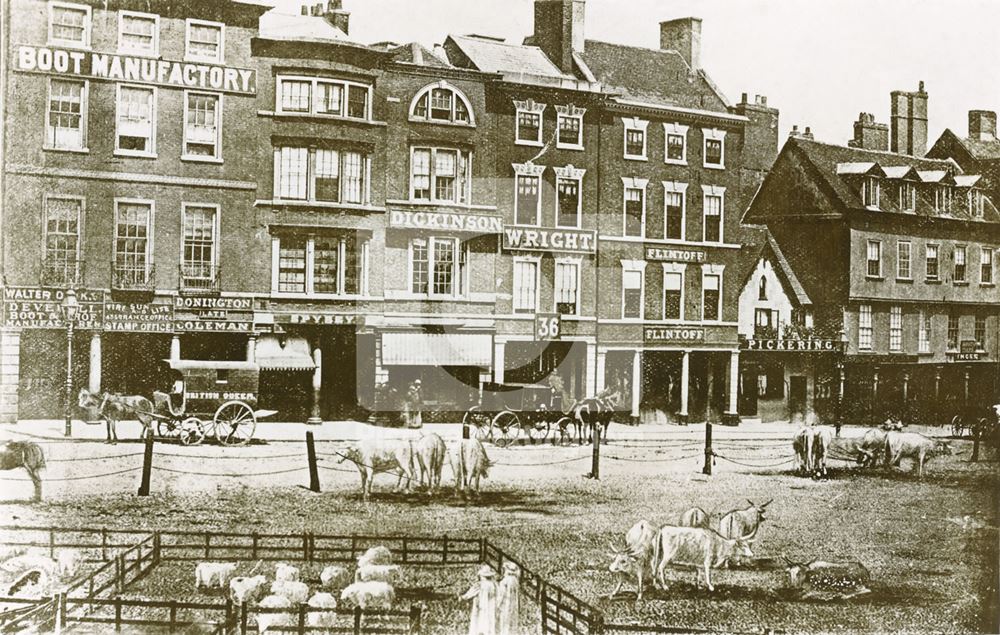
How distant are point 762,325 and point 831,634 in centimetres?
319

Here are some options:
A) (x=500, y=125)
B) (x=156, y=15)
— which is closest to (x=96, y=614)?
(x=156, y=15)

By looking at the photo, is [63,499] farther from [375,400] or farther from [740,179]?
[740,179]

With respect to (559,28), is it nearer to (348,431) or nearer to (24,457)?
(348,431)

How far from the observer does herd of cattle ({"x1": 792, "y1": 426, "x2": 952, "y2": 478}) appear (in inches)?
380

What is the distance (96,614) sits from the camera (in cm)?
752

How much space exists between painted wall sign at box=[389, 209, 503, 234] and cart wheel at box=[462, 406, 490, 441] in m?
1.78

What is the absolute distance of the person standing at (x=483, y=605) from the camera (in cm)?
776

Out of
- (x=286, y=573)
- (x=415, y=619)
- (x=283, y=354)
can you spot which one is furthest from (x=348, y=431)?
(x=415, y=619)

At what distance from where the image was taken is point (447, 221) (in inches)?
328

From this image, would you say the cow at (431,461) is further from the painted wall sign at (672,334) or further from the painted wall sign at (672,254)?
the painted wall sign at (672,254)

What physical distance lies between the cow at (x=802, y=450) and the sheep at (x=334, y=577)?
16.3ft

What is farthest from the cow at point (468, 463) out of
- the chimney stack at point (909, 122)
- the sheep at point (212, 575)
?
the chimney stack at point (909, 122)

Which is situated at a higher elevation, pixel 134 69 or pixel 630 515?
pixel 134 69

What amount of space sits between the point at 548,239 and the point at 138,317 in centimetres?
383
